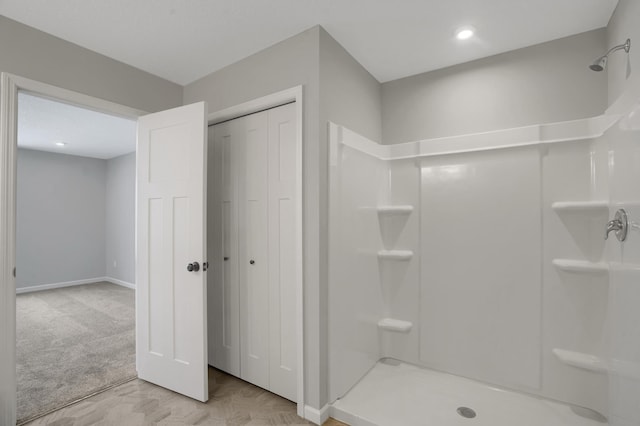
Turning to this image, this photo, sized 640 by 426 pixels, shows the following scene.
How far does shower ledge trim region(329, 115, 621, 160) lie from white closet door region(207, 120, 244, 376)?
3.12 feet

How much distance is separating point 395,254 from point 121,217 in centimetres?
575

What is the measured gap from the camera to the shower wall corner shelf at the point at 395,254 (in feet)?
8.59

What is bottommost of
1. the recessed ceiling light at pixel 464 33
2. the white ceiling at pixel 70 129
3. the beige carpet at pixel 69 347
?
the beige carpet at pixel 69 347

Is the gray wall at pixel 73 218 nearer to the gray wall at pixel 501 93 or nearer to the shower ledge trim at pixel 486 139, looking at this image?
the shower ledge trim at pixel 486 139

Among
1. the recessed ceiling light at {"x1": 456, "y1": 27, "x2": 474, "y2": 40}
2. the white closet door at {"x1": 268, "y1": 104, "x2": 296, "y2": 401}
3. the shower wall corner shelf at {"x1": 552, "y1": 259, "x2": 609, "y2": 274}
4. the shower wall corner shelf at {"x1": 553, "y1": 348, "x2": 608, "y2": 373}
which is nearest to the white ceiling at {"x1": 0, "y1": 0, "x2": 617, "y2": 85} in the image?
the recessed ceiling light at {"x1": 456, "y1": 27, "x2": 474, "y2": 40}

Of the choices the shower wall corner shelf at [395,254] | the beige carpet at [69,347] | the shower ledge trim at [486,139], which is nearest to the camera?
the shower ledge trim at [486,139]

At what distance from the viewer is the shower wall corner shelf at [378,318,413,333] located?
8.46 feet

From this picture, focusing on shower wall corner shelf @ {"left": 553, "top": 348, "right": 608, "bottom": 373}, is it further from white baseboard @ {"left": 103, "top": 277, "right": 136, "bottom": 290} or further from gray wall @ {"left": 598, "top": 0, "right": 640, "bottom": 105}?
white baseboard @ {"left": 103, "top": 277, "right": 136, "bottom": 290}

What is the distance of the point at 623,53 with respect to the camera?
1.70m

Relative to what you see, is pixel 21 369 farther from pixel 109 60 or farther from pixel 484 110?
pixel 484 110

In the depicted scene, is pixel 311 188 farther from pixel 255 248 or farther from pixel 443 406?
pixel 443 406

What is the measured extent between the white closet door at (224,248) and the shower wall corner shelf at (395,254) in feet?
3.96

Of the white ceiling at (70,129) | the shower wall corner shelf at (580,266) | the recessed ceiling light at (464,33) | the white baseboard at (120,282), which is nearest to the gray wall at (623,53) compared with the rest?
the recessed ceiling light at (464,33)

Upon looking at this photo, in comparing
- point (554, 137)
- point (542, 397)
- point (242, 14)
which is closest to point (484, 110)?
point (554, 137)
